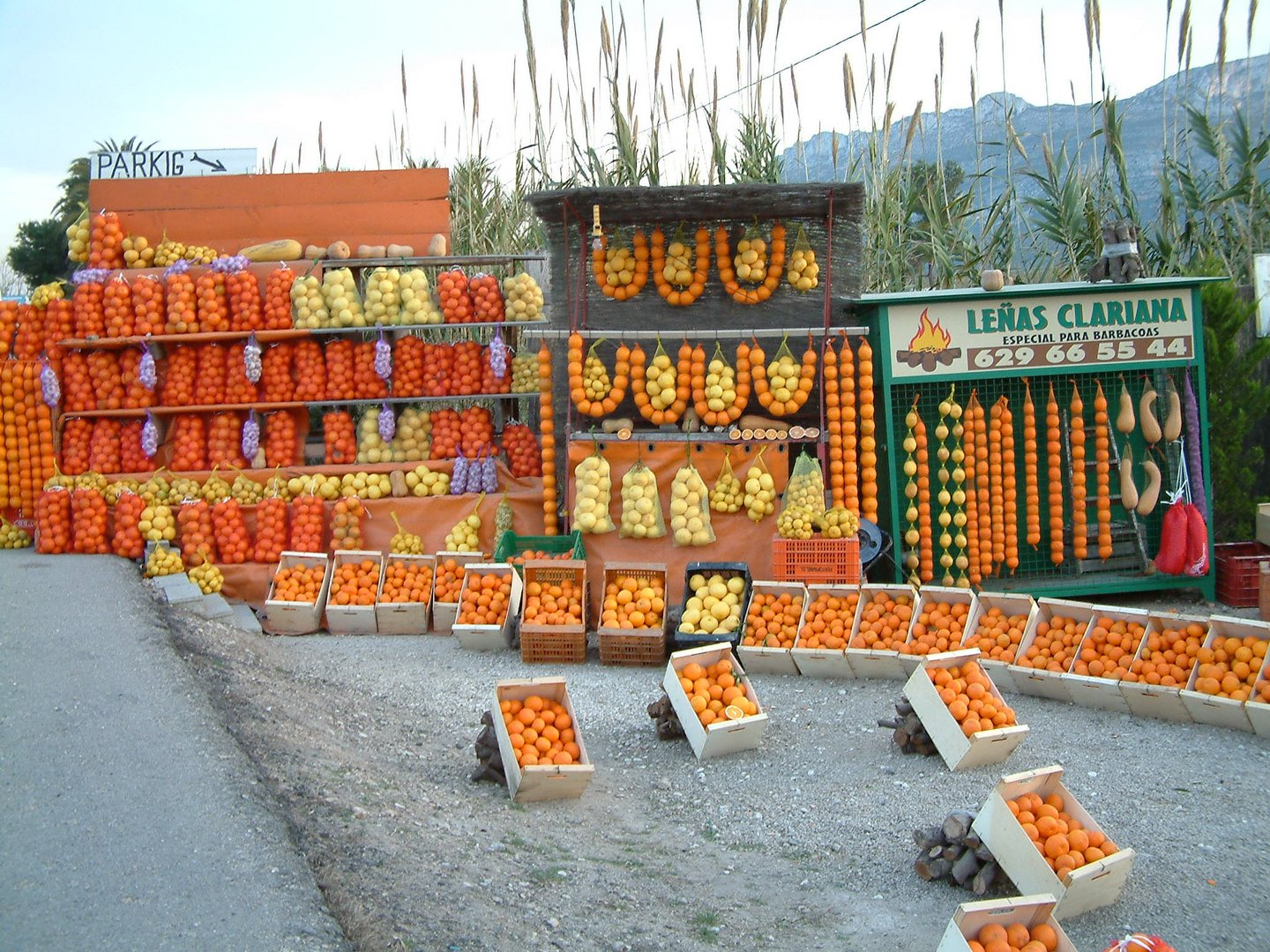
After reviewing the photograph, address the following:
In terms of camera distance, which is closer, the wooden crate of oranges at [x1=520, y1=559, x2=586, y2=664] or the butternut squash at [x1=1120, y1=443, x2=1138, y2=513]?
the wooden crate of oranges at [x1=520, y1=559, x2=586, y2=664]

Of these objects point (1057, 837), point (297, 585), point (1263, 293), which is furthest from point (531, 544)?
point (1263, 293)

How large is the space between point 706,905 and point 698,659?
2.13 meters

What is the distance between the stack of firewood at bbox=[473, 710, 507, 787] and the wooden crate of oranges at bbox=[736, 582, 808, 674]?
2373 millimetres

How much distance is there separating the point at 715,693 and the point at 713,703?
Result: 3.5 inches

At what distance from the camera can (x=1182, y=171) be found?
12.5 metres

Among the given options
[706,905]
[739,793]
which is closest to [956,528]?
[739,793]

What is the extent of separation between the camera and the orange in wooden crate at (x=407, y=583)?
9344 millimetres

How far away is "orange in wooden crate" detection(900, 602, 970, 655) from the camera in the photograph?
7.42 metres

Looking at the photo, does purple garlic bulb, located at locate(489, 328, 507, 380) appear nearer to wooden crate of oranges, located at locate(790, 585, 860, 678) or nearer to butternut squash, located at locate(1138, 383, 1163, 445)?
wooden crate of oranges, located at locate(790, 585, 860, 678)

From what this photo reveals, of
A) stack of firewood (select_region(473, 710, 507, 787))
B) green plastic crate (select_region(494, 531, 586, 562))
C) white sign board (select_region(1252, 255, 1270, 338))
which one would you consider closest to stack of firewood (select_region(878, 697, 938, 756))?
stack of firewood (select_region(473, 710, 507, 787))

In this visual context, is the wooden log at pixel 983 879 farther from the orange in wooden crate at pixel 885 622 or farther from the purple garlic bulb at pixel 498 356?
the purple garlic bulb at pixel 498 356

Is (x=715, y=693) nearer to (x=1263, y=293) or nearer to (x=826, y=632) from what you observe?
(x=826, y=632)

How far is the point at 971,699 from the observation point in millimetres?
6008

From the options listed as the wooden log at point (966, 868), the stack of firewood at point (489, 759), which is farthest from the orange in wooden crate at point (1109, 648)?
the stack of firewood at point (489, 759)
